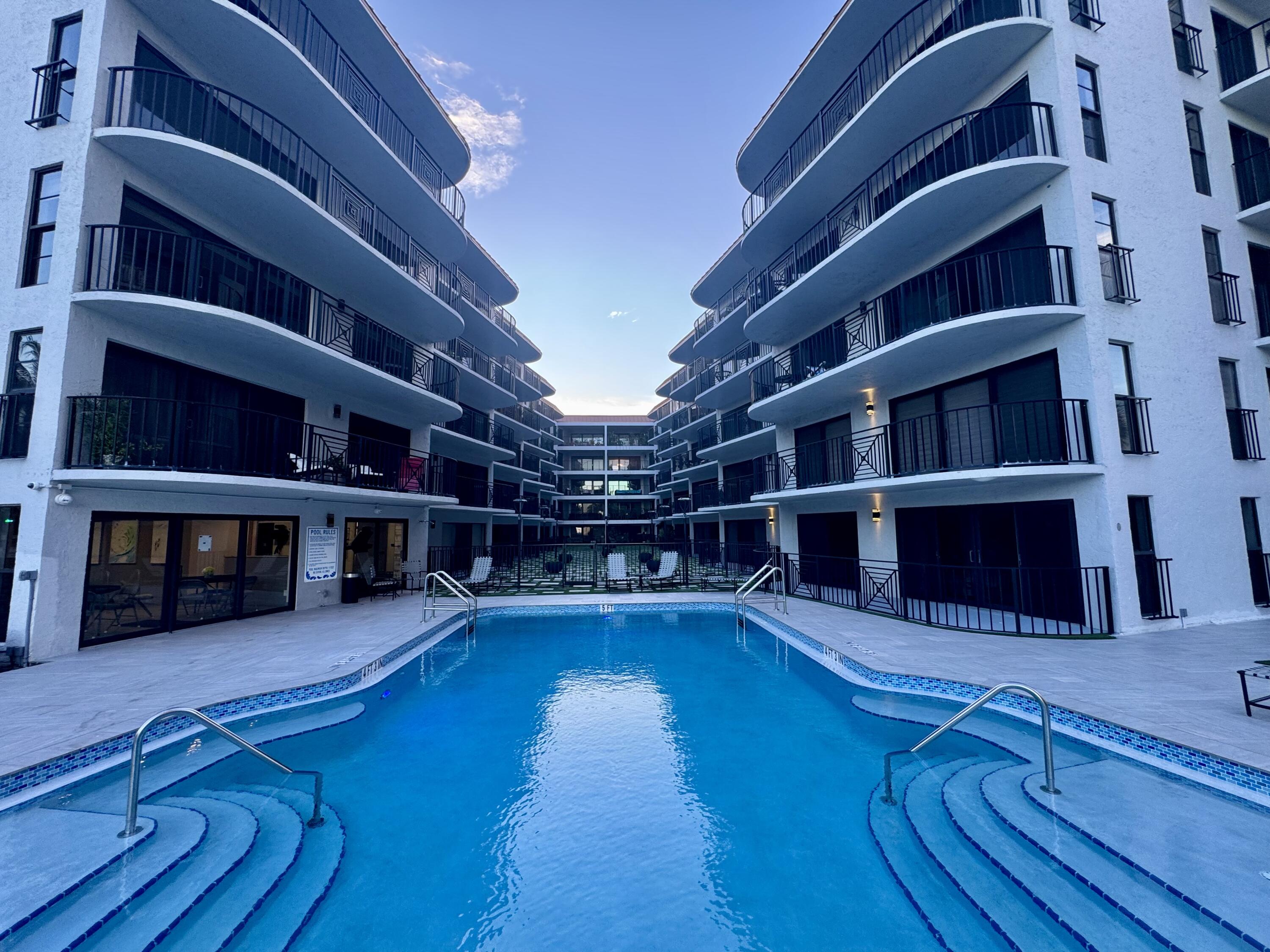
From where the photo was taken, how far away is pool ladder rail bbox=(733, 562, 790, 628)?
1259 cm

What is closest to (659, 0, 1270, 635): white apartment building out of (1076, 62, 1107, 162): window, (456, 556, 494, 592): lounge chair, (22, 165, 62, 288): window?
(1076, 62, 1107, 162): window

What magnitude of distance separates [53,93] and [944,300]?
57.1 feet

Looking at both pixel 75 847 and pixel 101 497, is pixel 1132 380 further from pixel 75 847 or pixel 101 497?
pixel 101 497

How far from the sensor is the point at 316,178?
1298 centimetres

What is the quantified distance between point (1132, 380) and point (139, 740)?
573 inches

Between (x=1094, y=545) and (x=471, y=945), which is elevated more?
(x=1094, y=545)

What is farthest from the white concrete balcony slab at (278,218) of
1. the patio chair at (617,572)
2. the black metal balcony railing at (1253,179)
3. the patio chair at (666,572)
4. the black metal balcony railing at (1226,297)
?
the black metal balcony railing at (1253,179)

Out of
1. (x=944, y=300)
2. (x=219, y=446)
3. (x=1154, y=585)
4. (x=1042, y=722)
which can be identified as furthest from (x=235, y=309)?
(x=1154, y=585)

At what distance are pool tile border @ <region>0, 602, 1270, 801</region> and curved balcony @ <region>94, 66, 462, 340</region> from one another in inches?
347

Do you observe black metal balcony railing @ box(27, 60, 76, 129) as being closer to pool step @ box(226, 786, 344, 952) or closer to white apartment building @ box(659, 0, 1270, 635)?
pool step @ box(226, 786, 344, 952)

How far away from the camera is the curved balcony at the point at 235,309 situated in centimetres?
827

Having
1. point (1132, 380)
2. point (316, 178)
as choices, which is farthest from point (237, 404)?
point (1132, 380)

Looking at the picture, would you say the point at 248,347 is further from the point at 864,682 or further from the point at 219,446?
the point at 864,682

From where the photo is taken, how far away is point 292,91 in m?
Answer: 10.9
